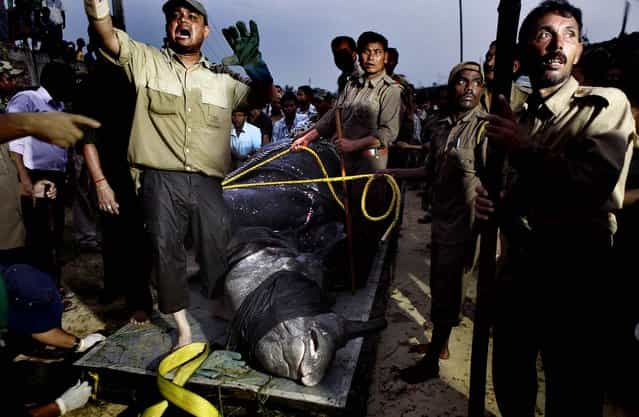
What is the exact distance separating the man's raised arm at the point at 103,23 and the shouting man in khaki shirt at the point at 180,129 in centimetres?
6

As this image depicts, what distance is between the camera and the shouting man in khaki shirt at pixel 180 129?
243 centimetres

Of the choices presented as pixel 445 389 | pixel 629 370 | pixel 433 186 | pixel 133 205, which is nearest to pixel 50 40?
pixel 133 205

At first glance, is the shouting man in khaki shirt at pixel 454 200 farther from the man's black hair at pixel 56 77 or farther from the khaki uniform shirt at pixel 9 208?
the man's black hair at pixel 56 77

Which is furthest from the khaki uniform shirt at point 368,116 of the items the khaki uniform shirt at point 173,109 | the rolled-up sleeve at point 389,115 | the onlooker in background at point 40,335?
the onlooker in background at point 40,335

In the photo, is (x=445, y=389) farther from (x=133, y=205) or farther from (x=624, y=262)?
(x=133, y=205)

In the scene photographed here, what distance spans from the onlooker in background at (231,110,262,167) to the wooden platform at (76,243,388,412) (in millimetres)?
2750

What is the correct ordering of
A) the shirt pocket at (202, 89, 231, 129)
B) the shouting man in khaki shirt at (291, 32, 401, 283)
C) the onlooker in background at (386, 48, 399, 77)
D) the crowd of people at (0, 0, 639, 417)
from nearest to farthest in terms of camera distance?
the crowd of people at (0, 0, 639, 417)
the shirt pocket at (202, 89, 231, 129)
the shouting man in khaki shirt at (291, 32, 401, 283)
the onlooker in background at (386, 48, 399, 77)

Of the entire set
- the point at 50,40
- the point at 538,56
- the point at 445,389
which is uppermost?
the point at 50,40

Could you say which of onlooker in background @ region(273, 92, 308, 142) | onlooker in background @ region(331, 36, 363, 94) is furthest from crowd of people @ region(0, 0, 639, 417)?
onlooker in background @ region(273, 92, 308, 142)

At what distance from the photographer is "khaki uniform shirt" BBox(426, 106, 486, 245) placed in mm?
2561

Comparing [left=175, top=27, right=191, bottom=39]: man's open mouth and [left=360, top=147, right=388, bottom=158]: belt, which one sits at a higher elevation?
[left=175, top=27, right=191, bottom=39]: man's open mouth

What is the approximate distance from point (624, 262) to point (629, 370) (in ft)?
2.39

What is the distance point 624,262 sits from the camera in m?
2.44

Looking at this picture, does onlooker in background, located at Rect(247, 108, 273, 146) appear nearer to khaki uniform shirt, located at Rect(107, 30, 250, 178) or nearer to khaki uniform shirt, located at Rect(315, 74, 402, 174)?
khaki uniform shirt, located at Rect(315, 74, 402, 174)
